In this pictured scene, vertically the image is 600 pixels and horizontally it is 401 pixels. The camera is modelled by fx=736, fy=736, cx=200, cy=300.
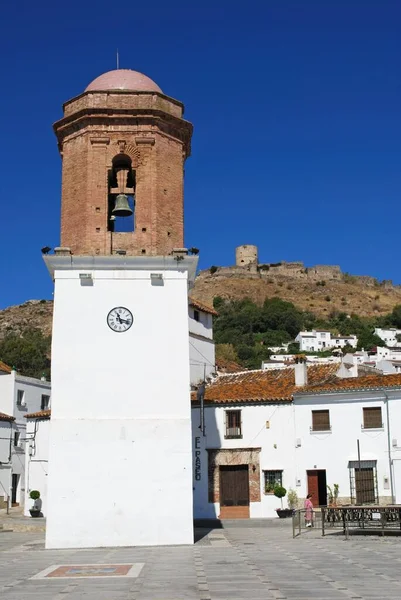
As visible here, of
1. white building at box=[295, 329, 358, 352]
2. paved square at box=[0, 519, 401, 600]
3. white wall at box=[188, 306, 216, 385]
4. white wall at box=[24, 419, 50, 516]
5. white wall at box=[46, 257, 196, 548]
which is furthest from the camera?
white building at box=[295, 329, 358, 352]

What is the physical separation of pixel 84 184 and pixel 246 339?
8014 centimetres

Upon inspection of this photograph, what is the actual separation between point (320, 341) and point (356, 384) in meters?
73.0

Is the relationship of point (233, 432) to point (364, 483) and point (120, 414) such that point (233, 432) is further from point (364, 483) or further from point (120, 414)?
point (120, 414)

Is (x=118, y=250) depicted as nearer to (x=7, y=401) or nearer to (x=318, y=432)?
(x=318, y=432)

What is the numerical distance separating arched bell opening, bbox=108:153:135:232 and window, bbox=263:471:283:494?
13.5 meters

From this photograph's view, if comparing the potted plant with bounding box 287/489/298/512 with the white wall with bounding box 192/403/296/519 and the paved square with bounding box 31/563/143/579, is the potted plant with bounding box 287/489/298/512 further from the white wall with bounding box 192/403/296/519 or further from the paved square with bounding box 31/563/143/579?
the paved square with bounding box 31/563/143/579

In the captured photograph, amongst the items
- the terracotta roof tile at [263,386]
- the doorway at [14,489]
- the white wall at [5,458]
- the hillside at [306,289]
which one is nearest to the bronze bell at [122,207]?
the terracotta roof tile at [263,386]

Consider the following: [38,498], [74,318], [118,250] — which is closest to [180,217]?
[118,250]

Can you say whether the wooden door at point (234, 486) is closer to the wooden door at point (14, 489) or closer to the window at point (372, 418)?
the window at point (372, 418)

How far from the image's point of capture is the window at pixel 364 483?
89.0ft

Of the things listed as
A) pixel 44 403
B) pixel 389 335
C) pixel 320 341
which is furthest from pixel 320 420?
pixel 389 335

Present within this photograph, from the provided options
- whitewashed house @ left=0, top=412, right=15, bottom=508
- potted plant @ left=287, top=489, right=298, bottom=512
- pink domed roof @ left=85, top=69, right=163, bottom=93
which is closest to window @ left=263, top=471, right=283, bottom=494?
potted plant @ left=287, top=489, right=298, bottom=512

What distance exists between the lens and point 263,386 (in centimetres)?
3138

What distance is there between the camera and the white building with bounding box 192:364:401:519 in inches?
1075
